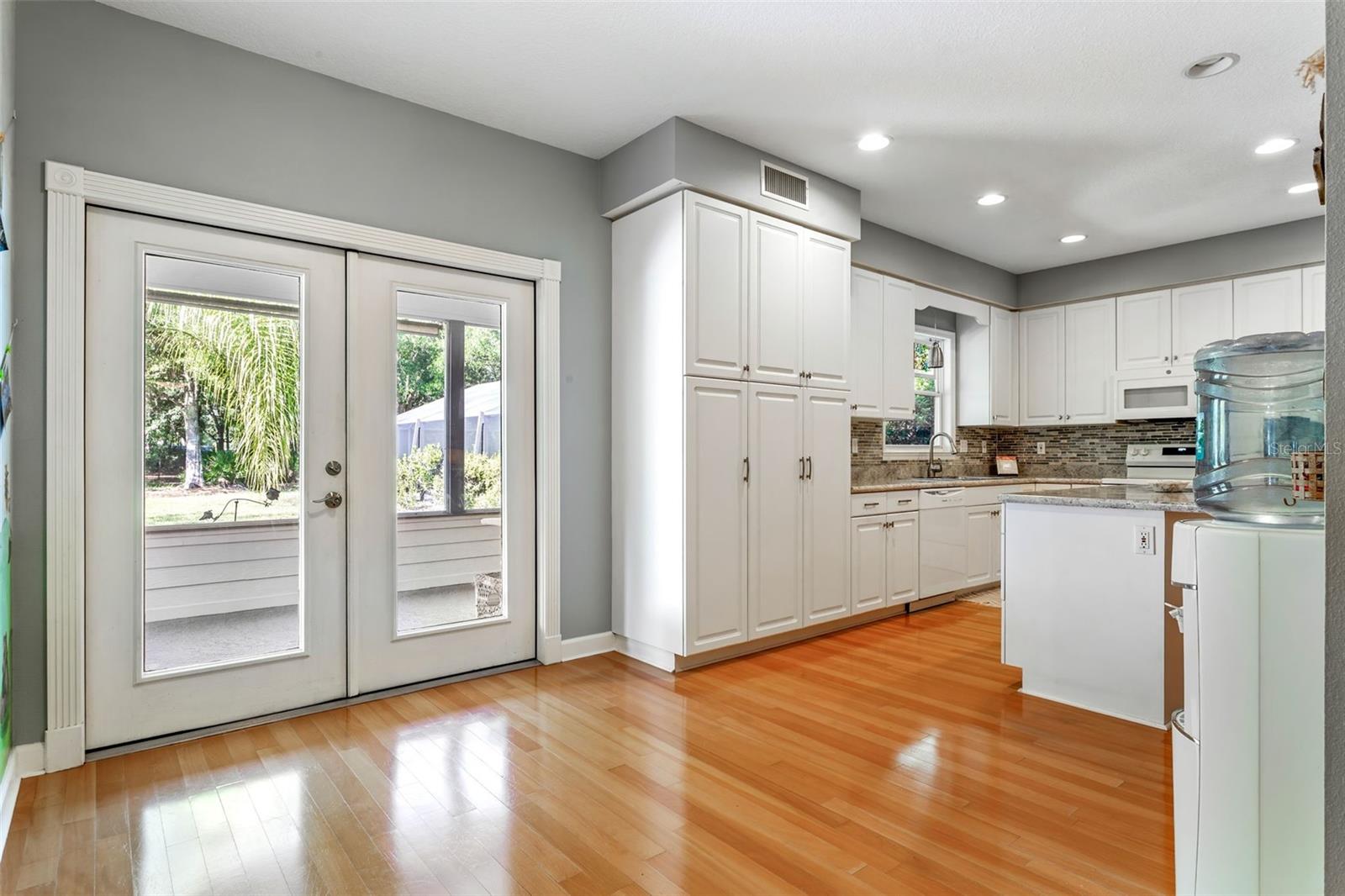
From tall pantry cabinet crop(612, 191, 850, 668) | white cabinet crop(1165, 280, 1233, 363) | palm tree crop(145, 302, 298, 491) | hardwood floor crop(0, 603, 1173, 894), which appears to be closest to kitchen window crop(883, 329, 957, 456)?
white cabinet crop(1165, 280, 1233, 363)

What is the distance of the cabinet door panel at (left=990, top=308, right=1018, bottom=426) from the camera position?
6.32 m

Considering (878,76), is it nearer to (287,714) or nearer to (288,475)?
(288,475)

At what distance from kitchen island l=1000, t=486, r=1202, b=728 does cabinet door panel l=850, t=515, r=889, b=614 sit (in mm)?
1185

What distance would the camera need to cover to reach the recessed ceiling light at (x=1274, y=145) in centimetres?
373

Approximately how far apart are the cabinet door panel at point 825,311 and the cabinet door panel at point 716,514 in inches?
25.3

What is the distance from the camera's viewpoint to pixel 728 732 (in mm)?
2824

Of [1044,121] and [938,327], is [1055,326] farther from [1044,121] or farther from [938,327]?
[1044,121]

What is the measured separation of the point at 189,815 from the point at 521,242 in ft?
8.91

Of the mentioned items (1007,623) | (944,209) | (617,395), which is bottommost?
(1007,623)

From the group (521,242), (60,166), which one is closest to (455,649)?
(521,242)

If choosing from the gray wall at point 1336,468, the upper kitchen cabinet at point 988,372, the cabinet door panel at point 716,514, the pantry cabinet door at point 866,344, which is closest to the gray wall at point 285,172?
the cabinet door panel at point 716,514

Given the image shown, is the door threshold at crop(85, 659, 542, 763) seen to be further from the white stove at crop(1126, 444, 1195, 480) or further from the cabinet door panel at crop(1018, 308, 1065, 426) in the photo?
the white stove at crop(1126, 444, 1195, 480)

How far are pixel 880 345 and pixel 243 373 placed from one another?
13.2 ft

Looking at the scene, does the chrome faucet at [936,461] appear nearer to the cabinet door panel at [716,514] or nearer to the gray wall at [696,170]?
the gray wall at [696,170]
